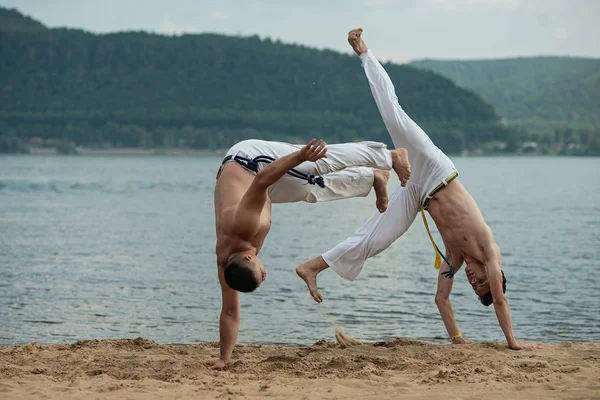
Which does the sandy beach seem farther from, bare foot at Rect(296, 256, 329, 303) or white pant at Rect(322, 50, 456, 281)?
white pant at Rect(322, 50, 456, 281)

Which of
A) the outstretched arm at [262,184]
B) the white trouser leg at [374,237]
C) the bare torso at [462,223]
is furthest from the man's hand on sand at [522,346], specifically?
the outstretched arm at [262,184]

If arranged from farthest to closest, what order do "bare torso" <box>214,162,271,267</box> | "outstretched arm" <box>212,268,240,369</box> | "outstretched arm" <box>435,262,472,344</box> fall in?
"outstretched arm" <box>435,262,472,344</box> < "outstretched arm" <box>212,268,240,369</box> < "bare torso" <box>214,162,271,267</box>

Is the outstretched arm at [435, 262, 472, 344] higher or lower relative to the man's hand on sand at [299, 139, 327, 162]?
lower

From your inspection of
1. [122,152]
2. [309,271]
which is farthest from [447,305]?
[122,152]

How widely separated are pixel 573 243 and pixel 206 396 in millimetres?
24231

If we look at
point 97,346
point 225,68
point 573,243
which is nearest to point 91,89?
point 225,68

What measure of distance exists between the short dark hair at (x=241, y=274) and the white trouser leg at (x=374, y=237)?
240 cm

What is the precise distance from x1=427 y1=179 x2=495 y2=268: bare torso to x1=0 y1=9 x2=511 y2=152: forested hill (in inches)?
4688

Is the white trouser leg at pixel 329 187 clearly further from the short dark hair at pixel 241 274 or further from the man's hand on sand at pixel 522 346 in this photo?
the man's hand on sand at pixel 522 346

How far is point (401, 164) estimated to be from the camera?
8.98 meters

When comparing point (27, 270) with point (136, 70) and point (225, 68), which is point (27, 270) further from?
point (136, 70)

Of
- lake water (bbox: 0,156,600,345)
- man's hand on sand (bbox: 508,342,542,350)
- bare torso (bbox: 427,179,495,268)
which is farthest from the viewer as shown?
lake water (bbox: 0,156,600,345)

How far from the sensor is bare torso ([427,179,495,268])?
9.43 metres

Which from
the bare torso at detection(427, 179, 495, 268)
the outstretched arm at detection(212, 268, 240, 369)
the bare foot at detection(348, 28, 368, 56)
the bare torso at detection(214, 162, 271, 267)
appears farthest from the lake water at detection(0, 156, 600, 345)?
the bare foot at detection(348, 28, 368, 56)
